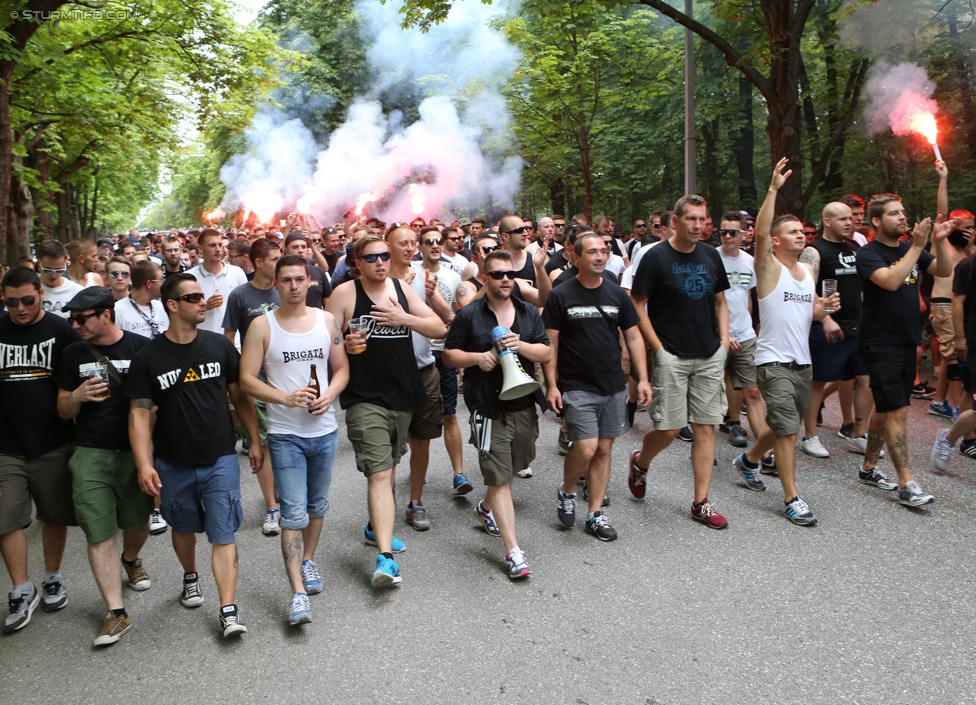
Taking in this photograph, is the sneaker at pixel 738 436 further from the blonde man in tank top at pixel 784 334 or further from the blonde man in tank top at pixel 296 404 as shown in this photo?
the blonde man in tank top at pixel 296 404

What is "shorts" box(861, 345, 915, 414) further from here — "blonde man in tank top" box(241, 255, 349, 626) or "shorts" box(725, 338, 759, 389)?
"blonde man in tank top" box(241, 255, 349, 626)

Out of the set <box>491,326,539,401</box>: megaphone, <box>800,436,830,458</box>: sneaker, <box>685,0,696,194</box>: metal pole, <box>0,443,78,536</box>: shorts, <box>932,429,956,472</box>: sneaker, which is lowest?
<box>800,436,830,458</box>: sneaker

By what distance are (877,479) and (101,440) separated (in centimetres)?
538

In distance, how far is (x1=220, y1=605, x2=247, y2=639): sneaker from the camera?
4.10 metres

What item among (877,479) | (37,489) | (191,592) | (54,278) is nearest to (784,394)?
(877,479)

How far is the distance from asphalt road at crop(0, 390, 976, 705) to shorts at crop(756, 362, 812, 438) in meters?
0.62

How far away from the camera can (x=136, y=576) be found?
4910mm

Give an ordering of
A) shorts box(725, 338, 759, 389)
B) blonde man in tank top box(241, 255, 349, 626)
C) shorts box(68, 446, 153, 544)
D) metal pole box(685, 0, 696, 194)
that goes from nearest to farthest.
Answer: shorts box(68, 446, 153, 544) < blonde man in tank top box(241, 255, 349, 626) < shorts box(725, 338, 759, 389) < metal pole box(685, 0, 696, 194)

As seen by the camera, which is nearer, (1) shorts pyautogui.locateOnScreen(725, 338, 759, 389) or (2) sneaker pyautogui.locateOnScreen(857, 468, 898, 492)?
(2) sneaker pyautogui.locateOnScreen(857, 468, 898, 492)

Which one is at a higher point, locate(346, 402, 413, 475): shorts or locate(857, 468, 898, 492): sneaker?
locate(346, 402, 413, 475): shorts

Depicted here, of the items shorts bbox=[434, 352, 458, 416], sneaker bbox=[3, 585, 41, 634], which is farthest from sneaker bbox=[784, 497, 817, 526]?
sneaker bbox=[3, 585, 41, 634]

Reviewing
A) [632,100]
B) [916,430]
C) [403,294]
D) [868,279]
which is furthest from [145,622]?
[632,100]

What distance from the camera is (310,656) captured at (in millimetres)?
3963

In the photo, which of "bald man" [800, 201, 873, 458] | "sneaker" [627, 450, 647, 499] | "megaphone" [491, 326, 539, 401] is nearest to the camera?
"megaphone" [491, 326, 539, 401]
